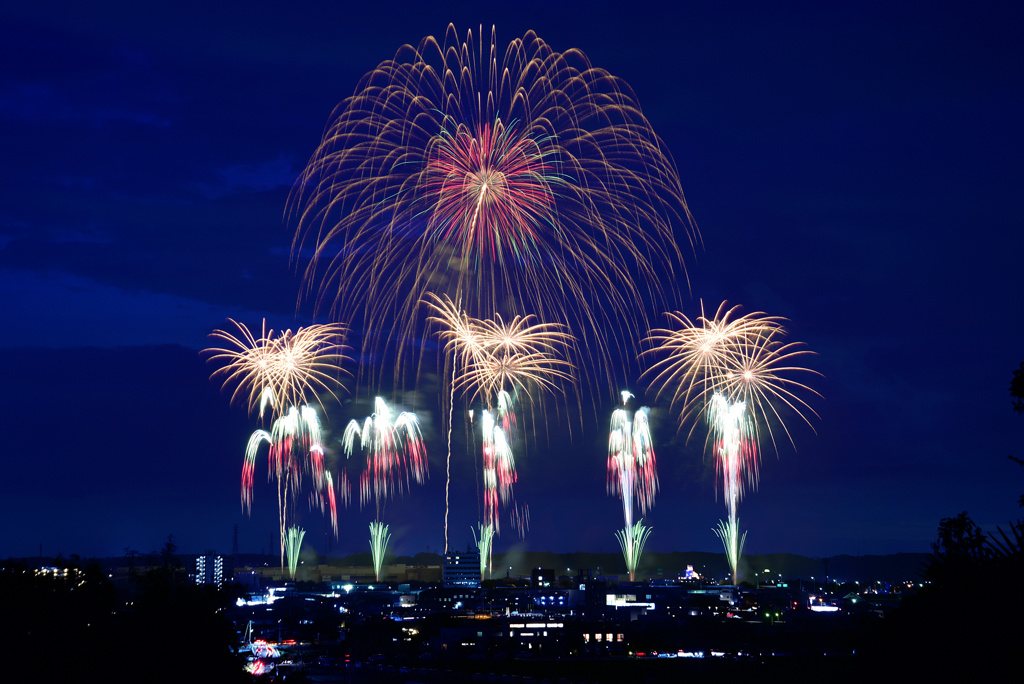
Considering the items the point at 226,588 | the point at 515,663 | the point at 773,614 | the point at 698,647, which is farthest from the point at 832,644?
the point at 226,588

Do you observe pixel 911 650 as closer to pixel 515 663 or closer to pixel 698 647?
pixel 515 663

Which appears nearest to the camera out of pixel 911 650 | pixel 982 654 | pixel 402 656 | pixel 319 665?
pixel 982 654

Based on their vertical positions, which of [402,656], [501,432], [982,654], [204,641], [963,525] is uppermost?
[501,432]

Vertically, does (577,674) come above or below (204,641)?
below

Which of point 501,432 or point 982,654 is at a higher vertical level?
point 501,432

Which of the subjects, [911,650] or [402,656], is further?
[402,656]

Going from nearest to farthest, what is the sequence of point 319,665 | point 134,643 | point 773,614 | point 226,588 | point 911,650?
point 911,650
point 134,643
point 226,588
point 319,665
point 773,614

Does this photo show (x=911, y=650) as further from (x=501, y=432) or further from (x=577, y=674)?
(x=577, y=674)

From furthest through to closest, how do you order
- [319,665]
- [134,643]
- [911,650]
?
[319,665] < [134,643] < [911,650]

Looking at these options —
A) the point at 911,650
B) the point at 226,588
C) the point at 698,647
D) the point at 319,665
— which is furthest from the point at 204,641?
the point at 698,647
